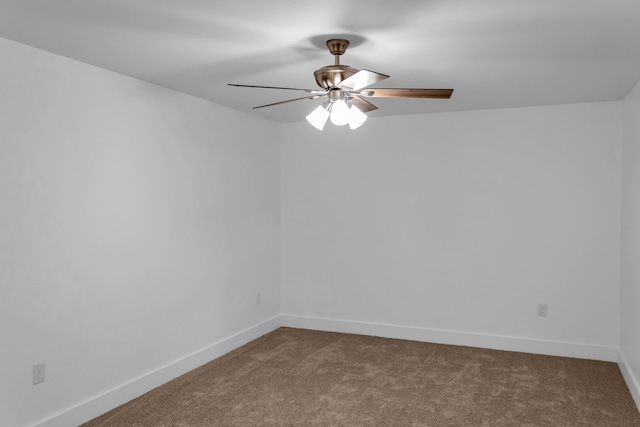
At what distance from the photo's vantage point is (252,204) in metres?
4.96

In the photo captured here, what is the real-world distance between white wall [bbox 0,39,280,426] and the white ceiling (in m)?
0.30

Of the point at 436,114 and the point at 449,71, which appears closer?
the point at 449,71

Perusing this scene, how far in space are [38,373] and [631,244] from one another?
Answer: 4095mm

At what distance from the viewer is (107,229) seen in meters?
3.32

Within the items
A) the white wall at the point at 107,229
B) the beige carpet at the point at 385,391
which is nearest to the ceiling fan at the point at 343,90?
the white wall at the point at 107,229

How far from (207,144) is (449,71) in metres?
2.11

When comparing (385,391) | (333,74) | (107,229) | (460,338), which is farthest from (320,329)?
(333,74)

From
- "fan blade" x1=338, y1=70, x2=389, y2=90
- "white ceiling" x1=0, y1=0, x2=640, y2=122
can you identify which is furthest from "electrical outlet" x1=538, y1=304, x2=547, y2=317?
"fan blade" x1=338, y1=70, x2=389, y2=90

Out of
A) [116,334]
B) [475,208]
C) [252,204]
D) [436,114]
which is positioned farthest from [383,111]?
[116,334]

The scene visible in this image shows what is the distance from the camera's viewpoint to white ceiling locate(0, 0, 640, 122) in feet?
7.16

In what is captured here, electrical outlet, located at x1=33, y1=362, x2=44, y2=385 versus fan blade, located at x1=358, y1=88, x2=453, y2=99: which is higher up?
fan blade, located at x1=358, y1=88, x2=453, y2=99

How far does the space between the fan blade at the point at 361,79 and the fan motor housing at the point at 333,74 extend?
6cm

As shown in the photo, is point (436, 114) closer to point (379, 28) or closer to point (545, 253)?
point (545, 253)

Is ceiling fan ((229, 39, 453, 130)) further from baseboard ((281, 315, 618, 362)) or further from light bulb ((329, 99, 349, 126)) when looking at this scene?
baseboard ((281, 315, 618, 362))
